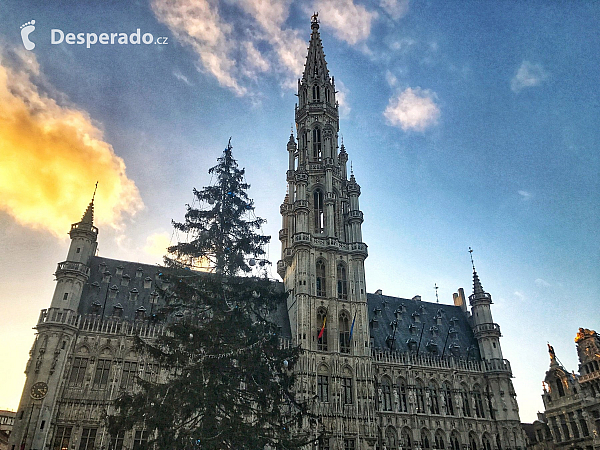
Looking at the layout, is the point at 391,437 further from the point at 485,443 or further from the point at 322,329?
the point at 322,329

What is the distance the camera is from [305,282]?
177 feet

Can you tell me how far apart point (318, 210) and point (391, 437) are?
2771 cm

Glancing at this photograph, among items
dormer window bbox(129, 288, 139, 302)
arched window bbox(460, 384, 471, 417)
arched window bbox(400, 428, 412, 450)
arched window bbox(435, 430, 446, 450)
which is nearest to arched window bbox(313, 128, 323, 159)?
dormer window bbox(129, 288, 139, 302)

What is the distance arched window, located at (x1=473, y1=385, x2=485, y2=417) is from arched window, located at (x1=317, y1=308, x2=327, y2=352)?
20.7m

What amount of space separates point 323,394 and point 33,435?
26274 mm

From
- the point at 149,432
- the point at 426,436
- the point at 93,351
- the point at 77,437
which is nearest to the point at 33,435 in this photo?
the point at 77,437

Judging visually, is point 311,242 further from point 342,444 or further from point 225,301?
point 225,301

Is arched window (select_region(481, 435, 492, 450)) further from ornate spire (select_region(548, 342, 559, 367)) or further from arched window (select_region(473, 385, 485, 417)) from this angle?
ornate spire (select_region(548, 342, 559, 367))

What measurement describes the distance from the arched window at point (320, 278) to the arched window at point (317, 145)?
1619 centimetres

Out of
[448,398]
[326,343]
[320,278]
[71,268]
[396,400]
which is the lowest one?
[396,400]

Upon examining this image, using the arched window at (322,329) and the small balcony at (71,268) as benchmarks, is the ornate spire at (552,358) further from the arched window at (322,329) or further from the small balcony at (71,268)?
the small balcony at (71,268)

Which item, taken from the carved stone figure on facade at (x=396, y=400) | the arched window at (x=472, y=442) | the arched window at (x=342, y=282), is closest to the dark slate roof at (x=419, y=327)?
the carved stone figure on facade at (x=396, y=400)

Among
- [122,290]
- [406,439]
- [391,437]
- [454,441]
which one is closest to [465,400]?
[454,441]

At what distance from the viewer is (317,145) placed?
66.6m
